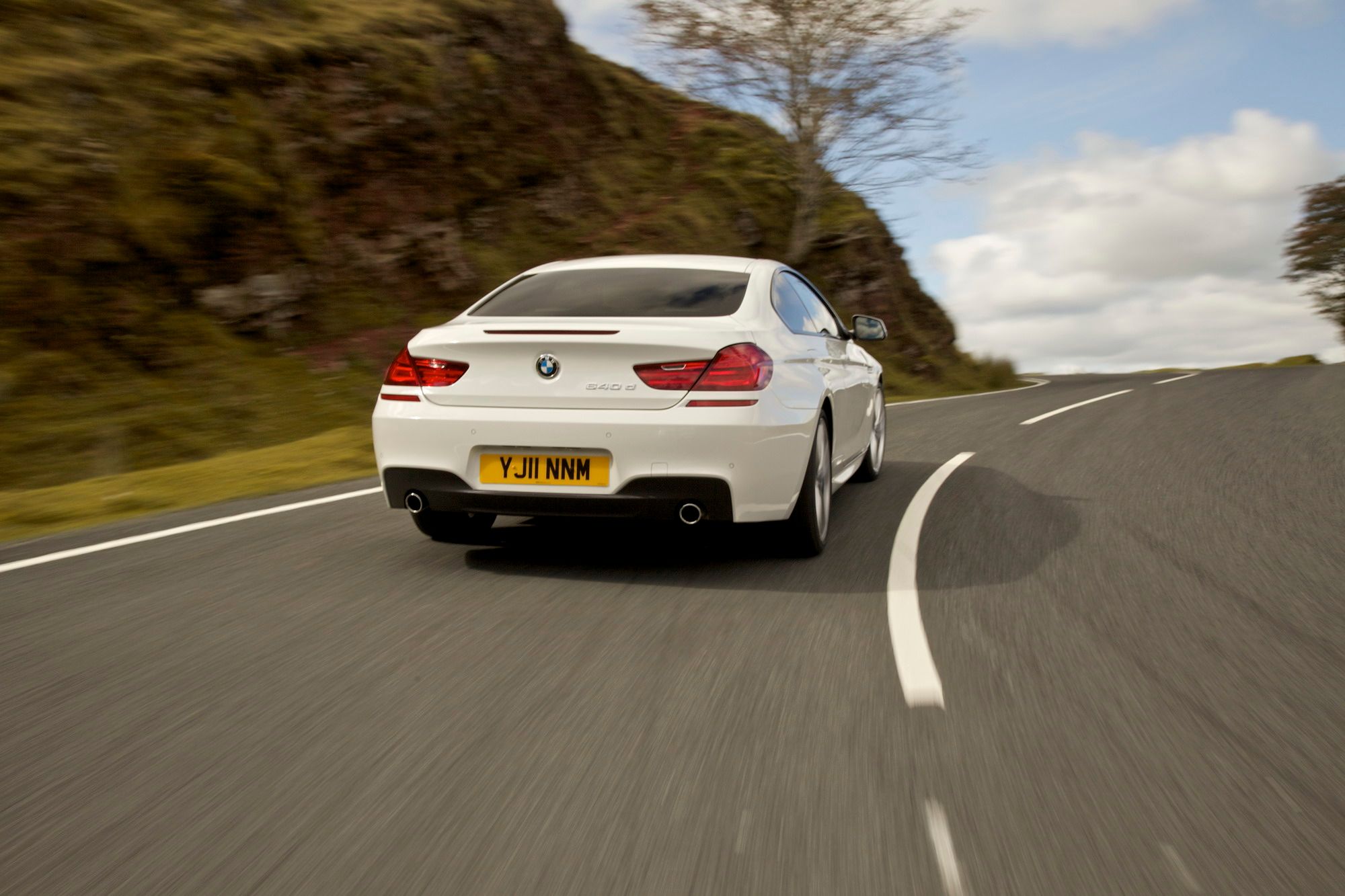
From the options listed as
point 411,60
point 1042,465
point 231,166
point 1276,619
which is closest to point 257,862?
point 1276,619

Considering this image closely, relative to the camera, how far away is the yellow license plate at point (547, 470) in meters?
5.18

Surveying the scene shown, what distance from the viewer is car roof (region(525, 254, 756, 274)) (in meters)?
6.16

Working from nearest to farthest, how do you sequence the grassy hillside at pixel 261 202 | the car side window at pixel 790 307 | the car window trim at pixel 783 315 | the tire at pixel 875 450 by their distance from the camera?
the car window trim at pixel 783 315 < the car side window at pixel 790 307 < the tire at pixel 875 450 < the grassy hillside at pixel 261 202

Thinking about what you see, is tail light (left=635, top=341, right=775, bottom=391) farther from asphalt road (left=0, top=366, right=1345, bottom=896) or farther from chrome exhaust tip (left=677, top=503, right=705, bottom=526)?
asphalt road (left=0, top=366, right=1345, bottom=896)

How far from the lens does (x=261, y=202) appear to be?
16.8 m

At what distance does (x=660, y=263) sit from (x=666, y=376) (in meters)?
1.21

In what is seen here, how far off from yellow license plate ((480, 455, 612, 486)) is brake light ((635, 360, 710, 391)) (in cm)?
40

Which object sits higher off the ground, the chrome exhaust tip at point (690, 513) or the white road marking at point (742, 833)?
the chrome exhaust tip at point (690, 513)

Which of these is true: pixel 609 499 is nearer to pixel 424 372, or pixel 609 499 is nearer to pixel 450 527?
pixel 424 372

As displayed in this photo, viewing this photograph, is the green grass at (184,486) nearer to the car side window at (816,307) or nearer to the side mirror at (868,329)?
the car side window at (816,307)

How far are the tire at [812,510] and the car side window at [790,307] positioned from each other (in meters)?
0.57

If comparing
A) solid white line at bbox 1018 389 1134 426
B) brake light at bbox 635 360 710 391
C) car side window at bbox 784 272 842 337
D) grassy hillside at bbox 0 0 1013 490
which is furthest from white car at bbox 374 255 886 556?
solid white line at bbox 1018 389 1134 426

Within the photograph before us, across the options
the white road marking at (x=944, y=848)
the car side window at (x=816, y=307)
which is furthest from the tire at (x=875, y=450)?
the white road marking at (x=944, y=848)

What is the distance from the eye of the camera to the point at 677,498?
5160mm
